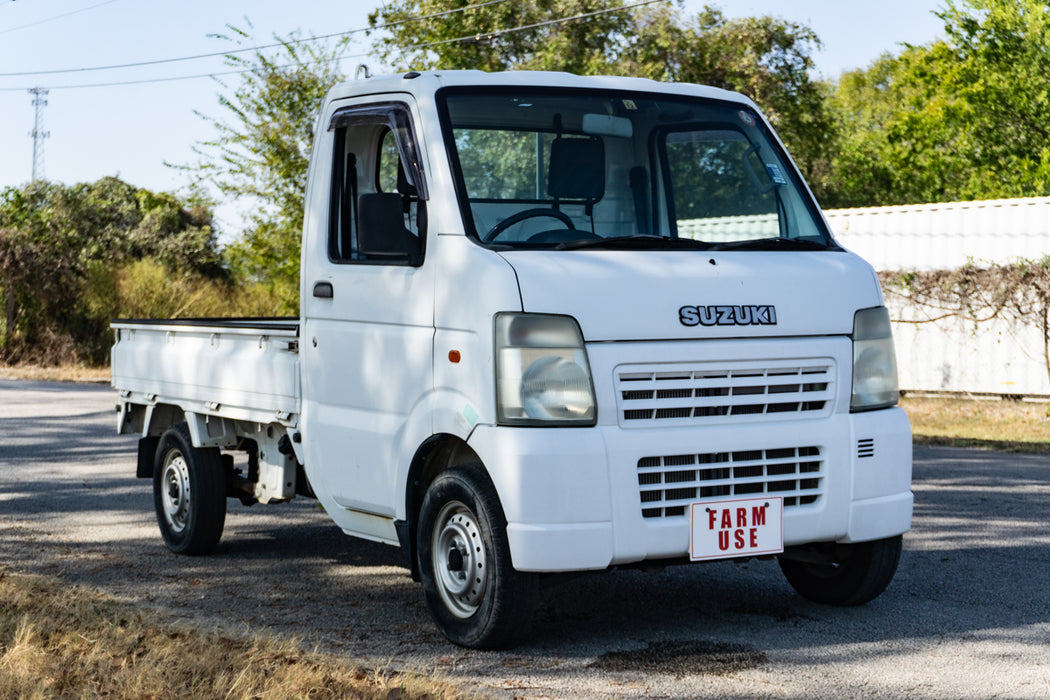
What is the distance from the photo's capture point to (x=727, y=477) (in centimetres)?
544

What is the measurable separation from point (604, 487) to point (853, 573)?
5.36ft

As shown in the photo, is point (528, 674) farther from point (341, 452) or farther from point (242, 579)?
point (242, 579)

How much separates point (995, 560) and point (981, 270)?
11274mm

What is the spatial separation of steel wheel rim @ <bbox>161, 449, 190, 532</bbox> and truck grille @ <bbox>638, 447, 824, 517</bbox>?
11.8ft

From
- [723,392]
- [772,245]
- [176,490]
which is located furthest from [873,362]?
[176,490]

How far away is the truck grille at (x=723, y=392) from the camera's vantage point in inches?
209

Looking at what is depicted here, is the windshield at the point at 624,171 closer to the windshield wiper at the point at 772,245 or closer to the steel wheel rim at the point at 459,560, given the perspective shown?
the windshield wiper at the point at 772,245

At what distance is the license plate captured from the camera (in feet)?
17.5

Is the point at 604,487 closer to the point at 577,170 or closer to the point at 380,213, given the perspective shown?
the point at 380,213

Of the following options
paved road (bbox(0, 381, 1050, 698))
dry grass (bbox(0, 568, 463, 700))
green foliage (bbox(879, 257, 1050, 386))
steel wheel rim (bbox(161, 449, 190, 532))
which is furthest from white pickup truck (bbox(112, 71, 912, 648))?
green foliage (bbox(879, 257, 1050, 386))

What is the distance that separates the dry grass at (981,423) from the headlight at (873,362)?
7.46m

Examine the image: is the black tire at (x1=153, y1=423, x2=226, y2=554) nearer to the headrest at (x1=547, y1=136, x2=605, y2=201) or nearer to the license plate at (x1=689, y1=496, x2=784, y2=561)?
the headrest at (x1=547, y1=136, x2=605, y2=201)

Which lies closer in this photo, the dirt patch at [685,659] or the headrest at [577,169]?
the dirt patch at [685,659]

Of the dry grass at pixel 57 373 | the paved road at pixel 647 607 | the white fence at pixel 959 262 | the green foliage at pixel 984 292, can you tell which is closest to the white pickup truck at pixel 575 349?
the paved road at pixel 647 607
